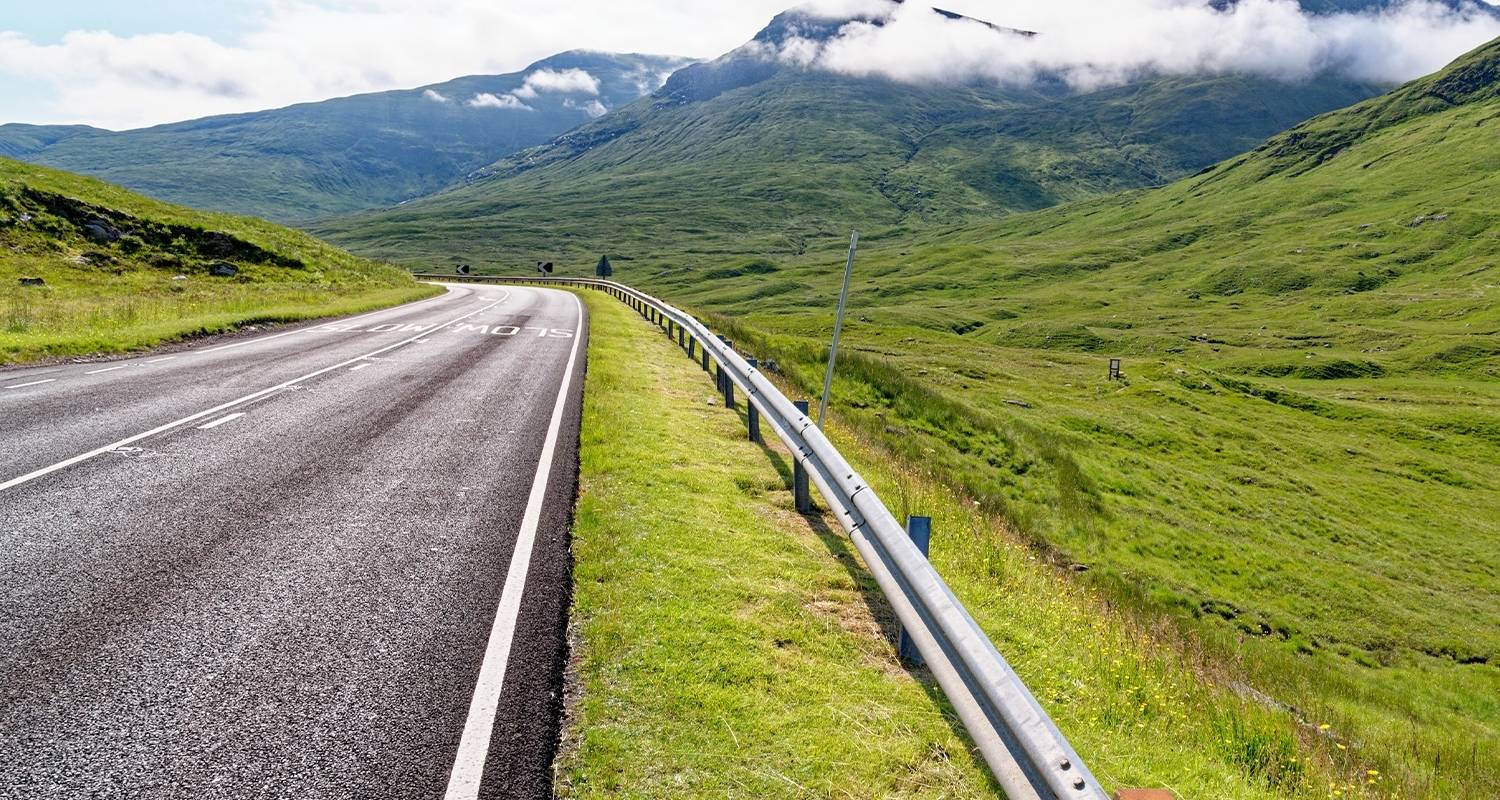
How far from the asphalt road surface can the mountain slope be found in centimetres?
637

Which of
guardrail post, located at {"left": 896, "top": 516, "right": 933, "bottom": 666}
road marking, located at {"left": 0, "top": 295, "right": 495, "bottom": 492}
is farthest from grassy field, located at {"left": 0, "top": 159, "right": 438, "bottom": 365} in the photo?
guardrail post, located at {"left": 896, "top": 516, "right": 933, "bottom": 666}

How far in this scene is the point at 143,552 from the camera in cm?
618

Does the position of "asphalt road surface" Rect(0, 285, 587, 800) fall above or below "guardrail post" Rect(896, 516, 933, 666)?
below

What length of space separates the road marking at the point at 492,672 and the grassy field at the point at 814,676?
1.43ft

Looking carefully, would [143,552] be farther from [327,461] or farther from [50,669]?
[327,461]

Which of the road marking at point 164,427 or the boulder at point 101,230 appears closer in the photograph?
the road marking at point 164,427

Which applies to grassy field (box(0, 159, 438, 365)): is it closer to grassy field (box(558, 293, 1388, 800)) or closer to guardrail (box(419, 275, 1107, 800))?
grassy field (box(558, 293, 1388, 800))

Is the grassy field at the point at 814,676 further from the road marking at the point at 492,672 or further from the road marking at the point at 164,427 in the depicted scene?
the road marking at the point at 164,427

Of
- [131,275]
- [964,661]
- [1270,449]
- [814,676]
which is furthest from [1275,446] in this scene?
[131,275]

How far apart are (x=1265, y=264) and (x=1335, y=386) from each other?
68.1 meters

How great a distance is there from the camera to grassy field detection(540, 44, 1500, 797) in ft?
52.8

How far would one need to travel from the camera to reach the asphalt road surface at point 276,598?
12.5 ft

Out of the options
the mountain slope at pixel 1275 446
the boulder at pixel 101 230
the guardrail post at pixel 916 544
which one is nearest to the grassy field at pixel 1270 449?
the mountain slope at pixel 1275 446

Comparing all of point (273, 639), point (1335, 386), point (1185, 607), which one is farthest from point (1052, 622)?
point (1335, 386)
